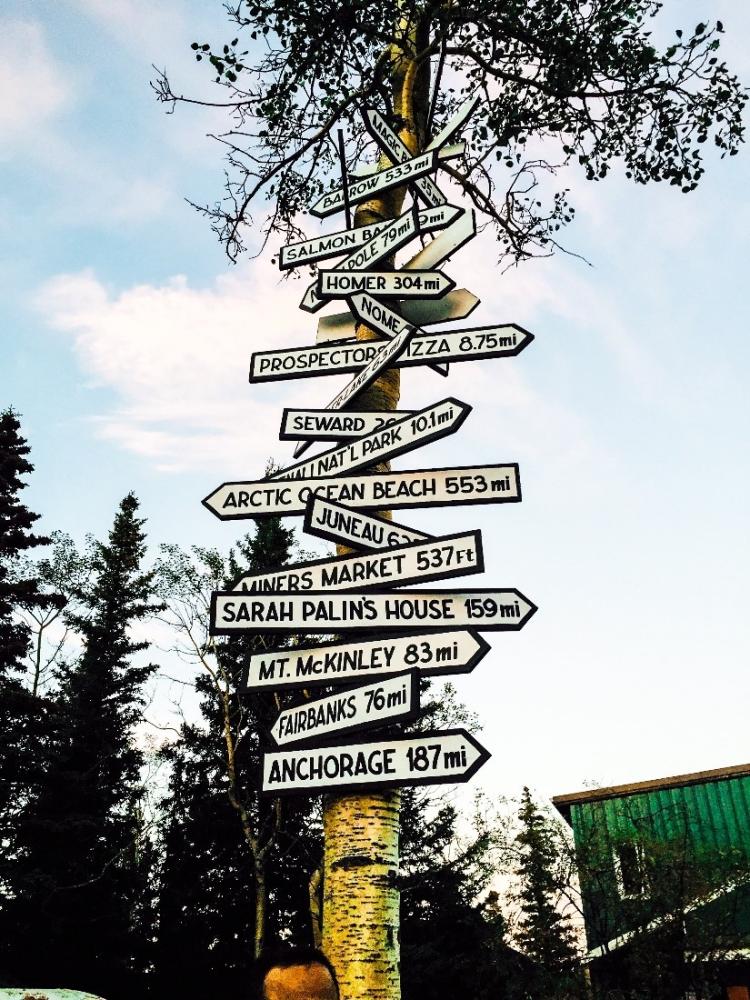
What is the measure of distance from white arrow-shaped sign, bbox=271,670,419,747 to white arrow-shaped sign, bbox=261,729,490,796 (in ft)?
0.26

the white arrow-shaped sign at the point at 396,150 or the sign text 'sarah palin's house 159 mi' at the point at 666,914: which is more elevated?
the white arrow-shaped sign at the point at 396,150

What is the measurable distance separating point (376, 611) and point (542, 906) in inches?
561

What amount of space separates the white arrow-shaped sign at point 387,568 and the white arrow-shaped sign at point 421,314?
1941mm

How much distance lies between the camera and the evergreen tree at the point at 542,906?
1457 centimetres

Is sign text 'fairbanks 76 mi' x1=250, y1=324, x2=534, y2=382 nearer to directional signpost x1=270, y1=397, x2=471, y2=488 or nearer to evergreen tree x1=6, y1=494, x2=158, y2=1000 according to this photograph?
directional signpost x1=270, y1=397, x2=471, y2=488

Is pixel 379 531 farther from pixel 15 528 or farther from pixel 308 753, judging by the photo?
pixel 15 528

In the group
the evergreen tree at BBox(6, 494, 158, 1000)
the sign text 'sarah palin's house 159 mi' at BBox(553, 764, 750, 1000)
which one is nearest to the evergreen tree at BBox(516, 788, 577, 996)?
the sign text 'sarah palin's house 159 mi' at BBox(553, 764, 750, 1000)

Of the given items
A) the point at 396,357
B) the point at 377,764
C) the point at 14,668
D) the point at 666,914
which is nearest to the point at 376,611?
the point at 377,764

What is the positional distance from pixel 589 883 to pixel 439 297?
13.9m

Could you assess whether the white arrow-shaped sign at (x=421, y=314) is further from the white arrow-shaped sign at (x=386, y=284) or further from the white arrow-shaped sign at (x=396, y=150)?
the white arrow-shaped sign at (x=396, y=150)

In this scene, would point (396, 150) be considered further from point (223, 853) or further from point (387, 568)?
point (223, 853)

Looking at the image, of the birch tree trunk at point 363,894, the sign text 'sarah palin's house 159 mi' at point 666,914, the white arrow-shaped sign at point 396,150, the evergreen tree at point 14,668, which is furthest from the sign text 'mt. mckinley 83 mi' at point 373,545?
the evergreen tree at point 14,668

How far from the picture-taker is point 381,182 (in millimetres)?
5523

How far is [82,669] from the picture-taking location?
28500 mm
